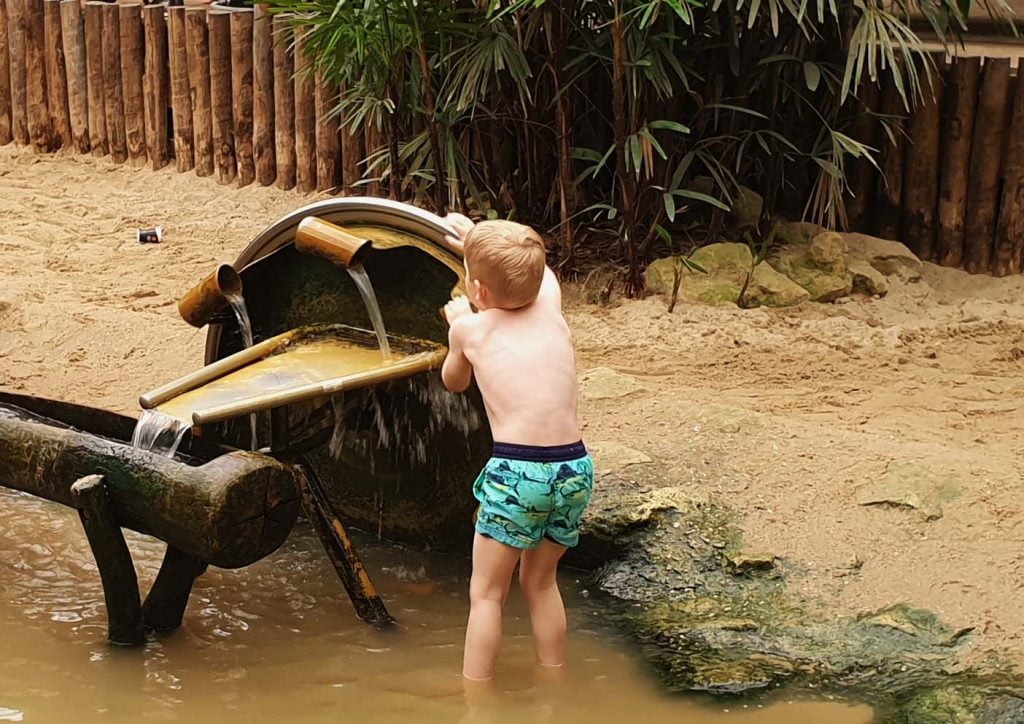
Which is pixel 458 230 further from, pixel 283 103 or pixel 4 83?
pixel 4 83

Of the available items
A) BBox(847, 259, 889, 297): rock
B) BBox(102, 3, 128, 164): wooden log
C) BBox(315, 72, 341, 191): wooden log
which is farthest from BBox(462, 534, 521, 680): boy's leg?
BBox(102, 3, 128, 164): wooden log

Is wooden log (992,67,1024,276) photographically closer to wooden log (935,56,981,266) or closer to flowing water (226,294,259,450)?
wooden log (935,56,981,266)

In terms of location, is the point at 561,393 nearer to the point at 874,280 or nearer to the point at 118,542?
the point at 118,542

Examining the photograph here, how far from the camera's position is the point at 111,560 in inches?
150

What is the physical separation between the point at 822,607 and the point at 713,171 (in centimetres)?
335

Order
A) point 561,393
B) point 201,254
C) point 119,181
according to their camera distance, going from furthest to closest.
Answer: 1. point 119,181
2. point 201,254
3. point 561,393

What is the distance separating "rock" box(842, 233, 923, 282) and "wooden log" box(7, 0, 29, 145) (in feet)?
18.7

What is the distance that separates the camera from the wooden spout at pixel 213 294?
428 centimetres

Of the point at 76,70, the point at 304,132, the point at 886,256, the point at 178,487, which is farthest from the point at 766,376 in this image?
the point at 76,70

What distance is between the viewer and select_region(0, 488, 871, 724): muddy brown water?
141 inches

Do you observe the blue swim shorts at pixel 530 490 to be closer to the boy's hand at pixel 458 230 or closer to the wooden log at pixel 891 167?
the boy's hand at pixel 458 230

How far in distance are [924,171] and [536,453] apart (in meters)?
4.37

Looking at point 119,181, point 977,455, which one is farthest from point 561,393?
point 119,181

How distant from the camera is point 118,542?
378cm
